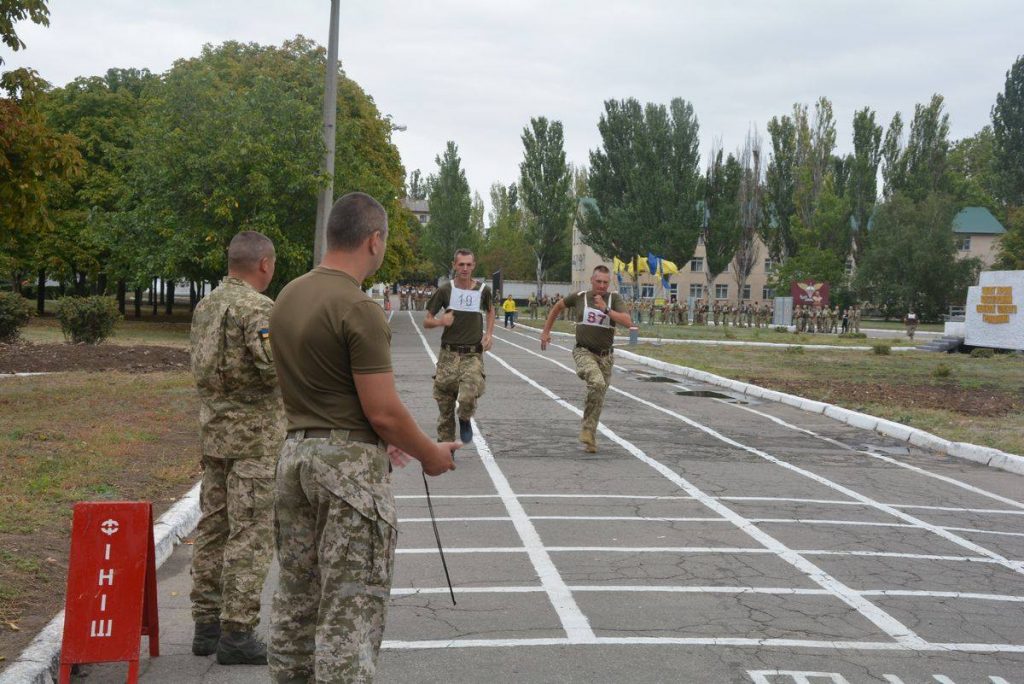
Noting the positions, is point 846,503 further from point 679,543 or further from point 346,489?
point 346,489

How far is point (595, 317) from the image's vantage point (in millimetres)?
11133

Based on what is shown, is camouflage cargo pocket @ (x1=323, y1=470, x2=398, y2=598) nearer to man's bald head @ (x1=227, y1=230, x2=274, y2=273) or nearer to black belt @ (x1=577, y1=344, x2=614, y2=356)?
man's bald head @ (x1=227, y1=230, x2=274, y2=273)

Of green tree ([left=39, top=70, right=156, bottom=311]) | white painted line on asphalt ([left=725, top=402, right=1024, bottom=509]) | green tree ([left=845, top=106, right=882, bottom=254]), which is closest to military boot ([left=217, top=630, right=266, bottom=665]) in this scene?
white painted line on asphalt ([left=725, top=402, right=1024, bottom=509])

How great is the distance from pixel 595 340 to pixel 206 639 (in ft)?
22.8

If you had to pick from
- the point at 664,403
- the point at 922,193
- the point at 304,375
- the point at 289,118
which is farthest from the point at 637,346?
the point at 922,193

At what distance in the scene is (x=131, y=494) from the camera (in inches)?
317

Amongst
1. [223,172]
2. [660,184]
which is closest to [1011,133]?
[660,184]

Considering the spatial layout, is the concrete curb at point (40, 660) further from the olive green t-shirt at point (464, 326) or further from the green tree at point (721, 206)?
the green tree at point (721, 206)

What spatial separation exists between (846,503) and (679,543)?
8.09ft

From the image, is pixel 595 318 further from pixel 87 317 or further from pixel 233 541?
pixel 87 317

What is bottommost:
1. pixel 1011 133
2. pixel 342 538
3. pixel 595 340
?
pixel 342 538

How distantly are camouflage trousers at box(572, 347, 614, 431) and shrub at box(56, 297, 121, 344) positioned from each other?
599 inches

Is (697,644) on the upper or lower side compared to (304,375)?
lower

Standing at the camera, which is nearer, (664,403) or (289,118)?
(664,403)
